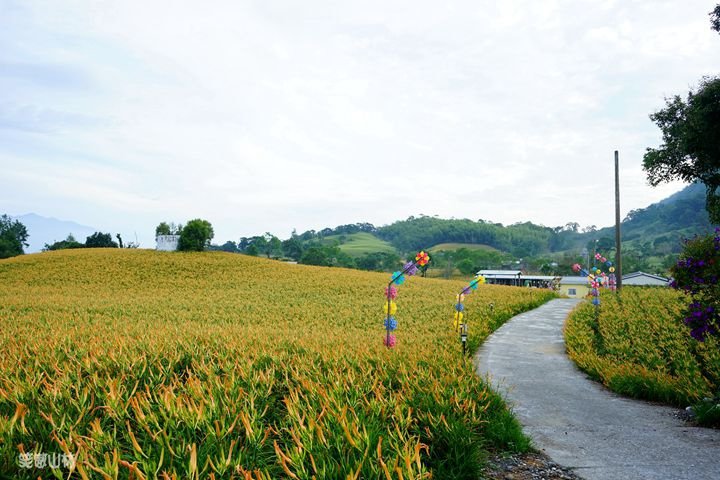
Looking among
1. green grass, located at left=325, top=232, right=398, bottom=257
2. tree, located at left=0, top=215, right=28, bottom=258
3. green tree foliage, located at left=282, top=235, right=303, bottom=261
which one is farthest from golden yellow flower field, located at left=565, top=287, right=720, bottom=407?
green grass, located at left=325, top=232, right=398, bottom=257

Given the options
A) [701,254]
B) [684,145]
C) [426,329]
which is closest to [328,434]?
[701,254]

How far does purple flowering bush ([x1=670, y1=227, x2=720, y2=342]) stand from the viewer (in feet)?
23.5

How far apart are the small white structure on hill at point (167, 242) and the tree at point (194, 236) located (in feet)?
4.91

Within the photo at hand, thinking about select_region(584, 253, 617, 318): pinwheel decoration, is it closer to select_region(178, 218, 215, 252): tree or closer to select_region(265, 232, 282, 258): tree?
select_region(178, 218, 215, 252): tree

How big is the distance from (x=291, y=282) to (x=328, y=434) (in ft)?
120

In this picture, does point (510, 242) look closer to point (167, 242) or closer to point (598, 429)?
point (167, 242)

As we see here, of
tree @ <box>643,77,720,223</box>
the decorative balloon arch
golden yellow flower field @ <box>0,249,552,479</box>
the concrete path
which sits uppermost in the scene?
tree @ <box>643,77,720,223</box>

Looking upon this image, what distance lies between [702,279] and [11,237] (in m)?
106

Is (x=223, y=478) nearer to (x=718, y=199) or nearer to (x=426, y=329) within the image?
(x=426, y=329)

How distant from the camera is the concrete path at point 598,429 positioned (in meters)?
4.79

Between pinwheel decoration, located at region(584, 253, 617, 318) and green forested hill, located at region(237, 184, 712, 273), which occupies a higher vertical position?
green forested hill, located at region(237, 184, 712, 273)

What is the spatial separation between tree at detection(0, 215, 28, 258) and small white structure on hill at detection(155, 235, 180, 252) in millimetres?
30268

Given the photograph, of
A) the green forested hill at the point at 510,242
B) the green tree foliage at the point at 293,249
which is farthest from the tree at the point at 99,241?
the green tree foliage at the point at 293,249

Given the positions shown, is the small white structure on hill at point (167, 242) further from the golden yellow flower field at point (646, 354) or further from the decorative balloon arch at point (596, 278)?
the golden yellow flower field at point (646, 354)
